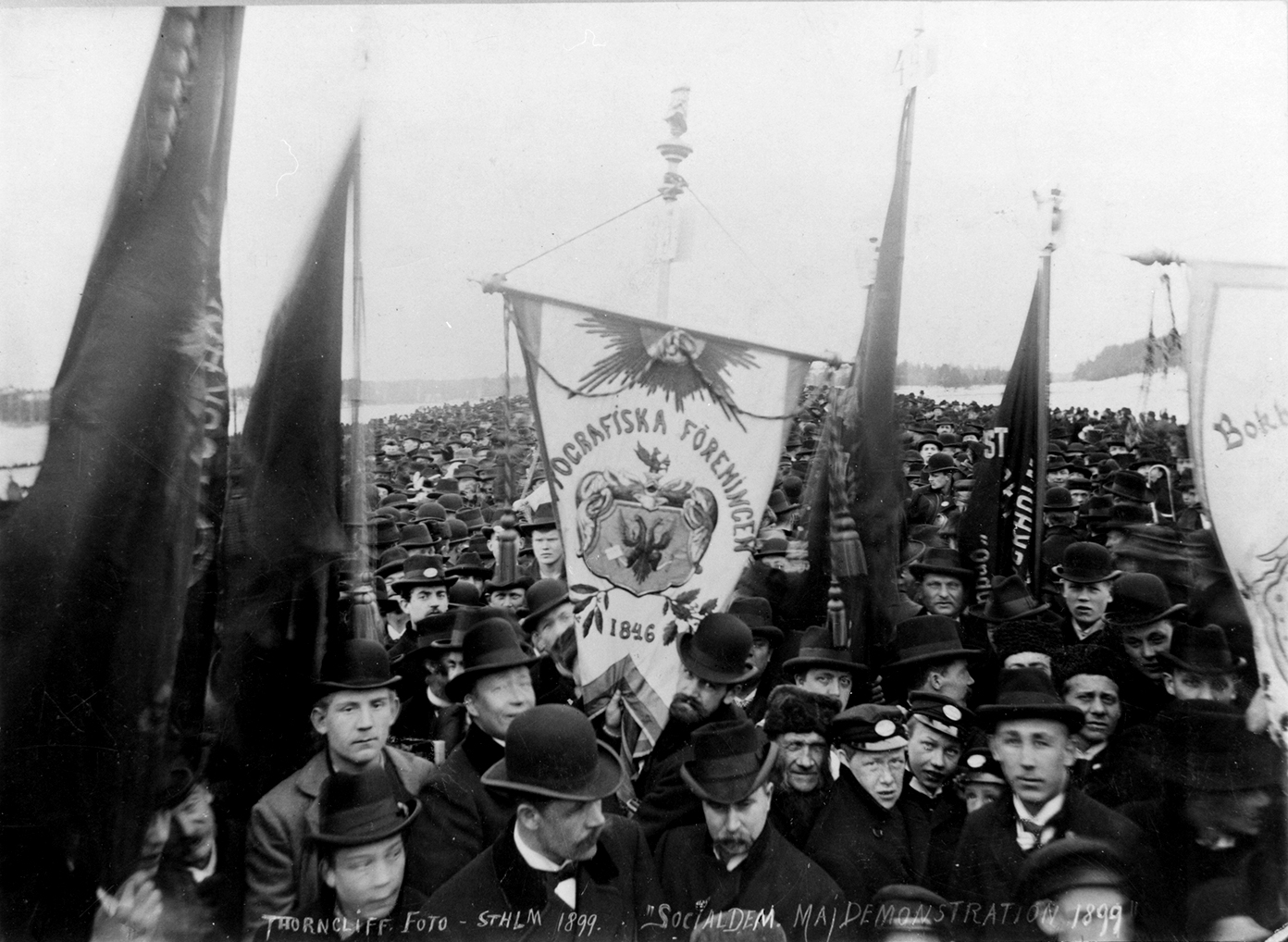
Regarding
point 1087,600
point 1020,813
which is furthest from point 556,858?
point 1087,600

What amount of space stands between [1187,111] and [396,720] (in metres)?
3.41

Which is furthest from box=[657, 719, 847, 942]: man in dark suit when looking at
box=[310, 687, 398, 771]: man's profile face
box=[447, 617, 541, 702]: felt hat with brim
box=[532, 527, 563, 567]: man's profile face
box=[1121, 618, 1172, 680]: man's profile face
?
box=[1121, 618, 1172, 680]: man's profile face

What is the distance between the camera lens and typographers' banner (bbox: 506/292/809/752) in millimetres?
3562

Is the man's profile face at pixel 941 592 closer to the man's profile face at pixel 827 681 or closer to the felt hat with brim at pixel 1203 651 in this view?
the man's profile face at pixel 827 681

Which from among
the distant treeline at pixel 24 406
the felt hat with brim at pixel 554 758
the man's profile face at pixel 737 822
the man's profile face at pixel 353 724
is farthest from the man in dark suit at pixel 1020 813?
the distant treeline at pixel 24 406

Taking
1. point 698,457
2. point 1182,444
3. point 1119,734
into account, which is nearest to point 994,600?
point 1119,734

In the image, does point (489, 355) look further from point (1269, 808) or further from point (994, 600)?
point (1269, 808)

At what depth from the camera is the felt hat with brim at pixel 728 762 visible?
11.1 feet

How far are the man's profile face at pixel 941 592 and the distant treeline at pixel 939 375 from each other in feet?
2.18

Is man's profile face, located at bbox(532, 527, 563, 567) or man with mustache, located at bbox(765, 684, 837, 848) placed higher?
man's profile face, located at bbox(532, 527, 563, 567)

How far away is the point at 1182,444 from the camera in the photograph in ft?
12.0

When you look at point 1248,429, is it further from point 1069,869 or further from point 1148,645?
point 1069,869

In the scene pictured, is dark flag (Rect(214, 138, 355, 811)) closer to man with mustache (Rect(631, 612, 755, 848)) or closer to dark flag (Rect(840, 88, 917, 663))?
man with mustache (Rect(631, 612, 755, 848))

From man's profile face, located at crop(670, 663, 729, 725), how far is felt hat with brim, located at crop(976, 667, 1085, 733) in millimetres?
882
